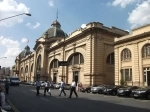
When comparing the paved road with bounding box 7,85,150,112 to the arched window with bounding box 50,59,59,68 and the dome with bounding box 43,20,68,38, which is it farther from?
the dome with bounding box 43,20,68,38

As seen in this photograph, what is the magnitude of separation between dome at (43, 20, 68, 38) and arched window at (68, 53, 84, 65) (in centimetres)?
2242

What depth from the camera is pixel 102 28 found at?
1704 inches

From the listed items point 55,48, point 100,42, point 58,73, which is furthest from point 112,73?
point 55,48

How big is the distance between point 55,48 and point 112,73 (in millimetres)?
22042

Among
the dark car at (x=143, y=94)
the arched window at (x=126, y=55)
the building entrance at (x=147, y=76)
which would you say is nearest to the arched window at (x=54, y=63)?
the arched window at (x=126, y=55)

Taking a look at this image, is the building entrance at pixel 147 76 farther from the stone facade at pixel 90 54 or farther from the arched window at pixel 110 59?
the arched window at pixel 110 59

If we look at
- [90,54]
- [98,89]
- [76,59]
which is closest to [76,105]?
[98,89]

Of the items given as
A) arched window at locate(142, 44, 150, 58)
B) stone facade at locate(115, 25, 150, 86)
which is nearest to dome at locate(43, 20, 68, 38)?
stone facade at locate(115, 25, 150, 86)

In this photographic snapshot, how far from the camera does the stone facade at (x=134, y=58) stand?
31.4m

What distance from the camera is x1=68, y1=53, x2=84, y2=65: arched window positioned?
1855 inches

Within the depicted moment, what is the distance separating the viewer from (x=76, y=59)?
49.4 m

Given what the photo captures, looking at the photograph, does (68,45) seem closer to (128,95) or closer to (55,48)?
(55,48)

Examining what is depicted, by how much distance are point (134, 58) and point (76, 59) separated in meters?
18.4

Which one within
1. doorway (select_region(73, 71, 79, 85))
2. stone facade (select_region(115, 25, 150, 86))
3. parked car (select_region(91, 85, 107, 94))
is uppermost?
stone facade (select_region(115, 25, 150, 86))
